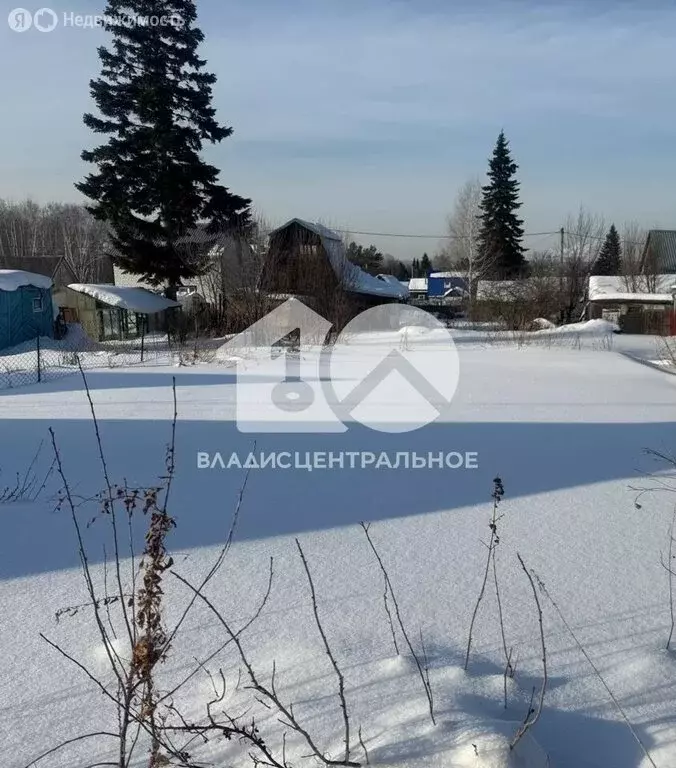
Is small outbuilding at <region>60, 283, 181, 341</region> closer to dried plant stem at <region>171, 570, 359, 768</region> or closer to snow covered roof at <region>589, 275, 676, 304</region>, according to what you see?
snow covered roof at <region>589, 275, 676, 304</region>

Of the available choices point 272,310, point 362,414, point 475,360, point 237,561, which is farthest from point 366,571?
point 272,310

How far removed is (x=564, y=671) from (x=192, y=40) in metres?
22.7

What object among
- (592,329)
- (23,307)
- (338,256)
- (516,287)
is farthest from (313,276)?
(516,287)

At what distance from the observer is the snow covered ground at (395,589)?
5.53 feet

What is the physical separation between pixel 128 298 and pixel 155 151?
16.7ft

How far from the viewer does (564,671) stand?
1960 mm

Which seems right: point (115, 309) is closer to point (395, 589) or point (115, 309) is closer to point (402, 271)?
point (395, 589)

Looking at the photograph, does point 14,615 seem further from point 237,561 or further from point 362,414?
point 362,414

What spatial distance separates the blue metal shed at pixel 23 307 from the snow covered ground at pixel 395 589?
11839mm

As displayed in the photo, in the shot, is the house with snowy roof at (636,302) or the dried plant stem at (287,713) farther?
the house with snowy roof at (636,302)

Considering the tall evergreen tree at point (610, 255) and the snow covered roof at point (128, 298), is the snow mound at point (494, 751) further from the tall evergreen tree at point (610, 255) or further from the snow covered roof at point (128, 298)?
the tall evergreen tree at point (610, 255)

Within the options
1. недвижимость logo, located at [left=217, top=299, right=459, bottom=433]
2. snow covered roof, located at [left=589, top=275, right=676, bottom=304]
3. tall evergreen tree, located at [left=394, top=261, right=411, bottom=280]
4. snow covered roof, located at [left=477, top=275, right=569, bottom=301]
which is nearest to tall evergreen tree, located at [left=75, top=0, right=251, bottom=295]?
недвижимость logo, located at [left=217, top=299, right=459, bottom=433]

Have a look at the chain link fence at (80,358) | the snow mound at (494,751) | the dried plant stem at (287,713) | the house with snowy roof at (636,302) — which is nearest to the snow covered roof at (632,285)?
the house with snowy roof at (636,302)

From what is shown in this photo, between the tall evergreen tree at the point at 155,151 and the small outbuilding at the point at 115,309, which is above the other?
the tall evergreen tree at the point at 155,151
